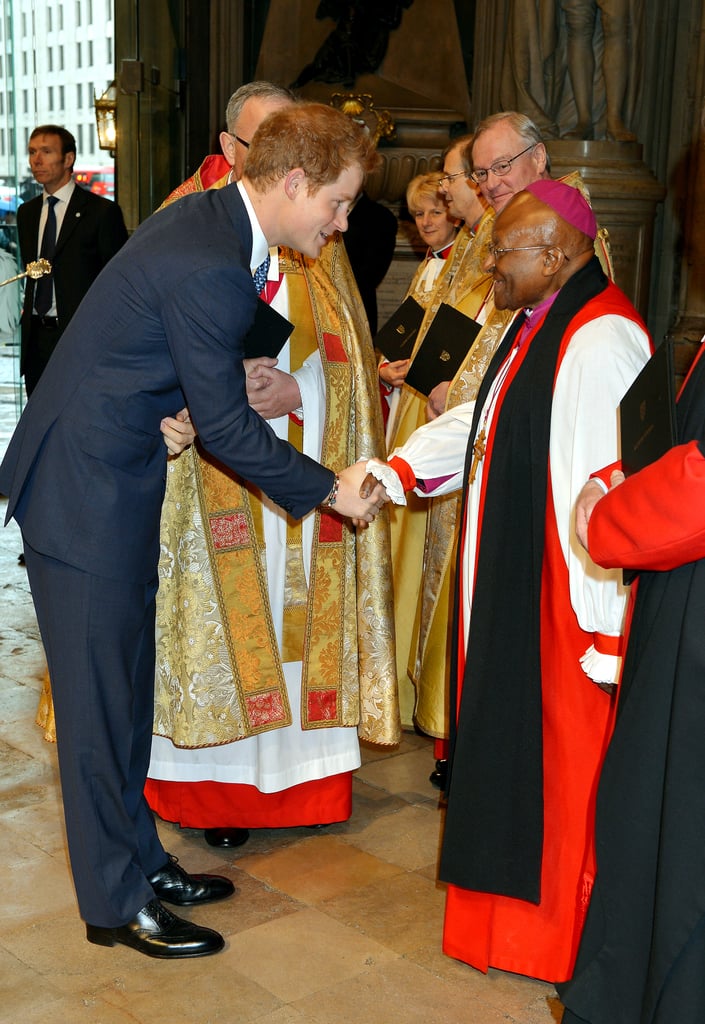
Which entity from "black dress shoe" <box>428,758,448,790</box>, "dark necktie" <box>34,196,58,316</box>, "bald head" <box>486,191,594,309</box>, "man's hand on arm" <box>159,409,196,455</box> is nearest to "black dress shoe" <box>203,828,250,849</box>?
"black dress shoe" <box>428,758,448,790</box>

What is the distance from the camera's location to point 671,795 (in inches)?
71.4

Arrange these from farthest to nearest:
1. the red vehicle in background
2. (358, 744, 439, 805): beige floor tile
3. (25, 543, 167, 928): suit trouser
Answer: the red vehicle in background → (358, 744, 439, 805): beige floor tile → (25, 543, 167, 928): suit trouser

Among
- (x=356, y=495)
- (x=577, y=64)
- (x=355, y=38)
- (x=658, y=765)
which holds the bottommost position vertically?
(x=658, y=765)

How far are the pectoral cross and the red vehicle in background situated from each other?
624 inches

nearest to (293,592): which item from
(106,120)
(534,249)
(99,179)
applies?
(534,249)

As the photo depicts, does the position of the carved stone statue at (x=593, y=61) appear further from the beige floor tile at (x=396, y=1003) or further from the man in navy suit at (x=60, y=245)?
the beige floor tile at (x=396, y=1003)

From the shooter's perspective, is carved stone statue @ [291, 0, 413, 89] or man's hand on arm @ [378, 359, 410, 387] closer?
man's hand on arm @ [378, 359, 410, 387]

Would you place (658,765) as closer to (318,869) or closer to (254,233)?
(254,233)

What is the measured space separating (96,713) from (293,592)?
2.99 feet

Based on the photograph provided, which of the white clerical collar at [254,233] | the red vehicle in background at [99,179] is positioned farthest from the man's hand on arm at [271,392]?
the red vehicle in background at [99,179]

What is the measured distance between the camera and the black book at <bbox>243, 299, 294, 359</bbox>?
115 inches

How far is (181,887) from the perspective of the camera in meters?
2.98

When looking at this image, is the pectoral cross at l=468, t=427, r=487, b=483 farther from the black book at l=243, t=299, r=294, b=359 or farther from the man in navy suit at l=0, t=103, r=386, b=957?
the black book at l=243, t=299, r=294, b=359

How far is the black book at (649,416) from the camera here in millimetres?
1799
